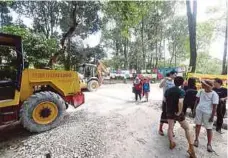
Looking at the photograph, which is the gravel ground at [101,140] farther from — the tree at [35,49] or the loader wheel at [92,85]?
the tree at [35,49]

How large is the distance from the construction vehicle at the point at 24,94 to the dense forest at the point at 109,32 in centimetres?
454

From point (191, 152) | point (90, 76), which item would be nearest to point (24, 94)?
point (191, 152)

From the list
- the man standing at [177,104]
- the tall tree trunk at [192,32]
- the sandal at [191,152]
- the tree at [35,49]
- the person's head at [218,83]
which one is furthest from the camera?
the tree at [35,49]

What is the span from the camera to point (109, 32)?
114 feet

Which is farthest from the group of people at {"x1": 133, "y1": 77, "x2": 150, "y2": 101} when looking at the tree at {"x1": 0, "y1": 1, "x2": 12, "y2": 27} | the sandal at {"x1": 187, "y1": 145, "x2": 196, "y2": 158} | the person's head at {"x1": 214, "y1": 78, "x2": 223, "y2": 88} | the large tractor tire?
the tree at {"x1": 0, "y1": 1, "x2": 12, "y2": 27}

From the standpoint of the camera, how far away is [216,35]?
28.3 metres

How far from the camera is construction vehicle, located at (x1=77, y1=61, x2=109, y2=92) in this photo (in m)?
16.2

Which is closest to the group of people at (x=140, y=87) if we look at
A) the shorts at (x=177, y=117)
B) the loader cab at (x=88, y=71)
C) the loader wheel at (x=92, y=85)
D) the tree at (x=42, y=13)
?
the loader wheel at (x=92, y=85)

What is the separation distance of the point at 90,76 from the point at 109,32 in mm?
18611

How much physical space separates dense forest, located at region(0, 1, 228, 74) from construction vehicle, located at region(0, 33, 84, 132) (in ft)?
14.9

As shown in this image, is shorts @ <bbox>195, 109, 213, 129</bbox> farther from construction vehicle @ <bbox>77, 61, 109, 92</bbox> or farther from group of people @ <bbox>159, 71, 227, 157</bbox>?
construction vehicle @ <bbox>77, 61, 109, 92</bbox>

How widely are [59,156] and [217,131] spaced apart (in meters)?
4.57

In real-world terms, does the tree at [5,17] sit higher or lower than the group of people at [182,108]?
higher

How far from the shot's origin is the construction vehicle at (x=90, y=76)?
1620cm
